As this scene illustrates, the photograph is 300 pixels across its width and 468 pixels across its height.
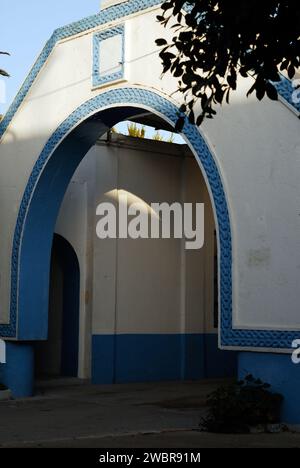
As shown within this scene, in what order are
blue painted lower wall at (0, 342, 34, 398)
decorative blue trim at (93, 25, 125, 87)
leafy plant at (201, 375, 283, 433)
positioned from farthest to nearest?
blue painted lower wall at (0, 342, 34, 398) → decorative blue trim at (93, 25, 125, 87) → leafy plant at (201, 375, 283, 433)

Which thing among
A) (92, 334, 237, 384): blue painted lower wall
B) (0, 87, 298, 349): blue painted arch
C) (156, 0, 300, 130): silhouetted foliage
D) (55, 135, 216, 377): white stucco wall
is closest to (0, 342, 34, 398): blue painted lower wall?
(0, 87, 298, 349): blue painted arch

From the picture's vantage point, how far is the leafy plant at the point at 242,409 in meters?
8.07

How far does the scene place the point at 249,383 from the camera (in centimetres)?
852

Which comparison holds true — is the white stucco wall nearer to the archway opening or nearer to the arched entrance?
the archway opening

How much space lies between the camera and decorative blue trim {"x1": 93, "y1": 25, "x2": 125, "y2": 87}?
10.3 m

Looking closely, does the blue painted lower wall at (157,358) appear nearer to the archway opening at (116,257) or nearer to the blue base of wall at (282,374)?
the archway opening at (116,257)

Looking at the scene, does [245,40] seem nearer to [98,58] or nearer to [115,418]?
[115,418]

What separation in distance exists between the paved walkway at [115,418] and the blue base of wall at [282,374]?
38 centimetres

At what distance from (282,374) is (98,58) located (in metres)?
4.70

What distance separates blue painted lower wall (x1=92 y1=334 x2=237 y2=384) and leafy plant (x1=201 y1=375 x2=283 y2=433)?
5140 mm

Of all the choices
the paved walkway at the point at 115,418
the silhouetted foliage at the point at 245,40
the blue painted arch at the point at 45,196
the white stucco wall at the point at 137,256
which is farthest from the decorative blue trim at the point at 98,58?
the silhouetted foliage at the point at 245,40

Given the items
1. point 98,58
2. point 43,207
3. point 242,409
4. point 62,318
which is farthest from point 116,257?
point 242,409
